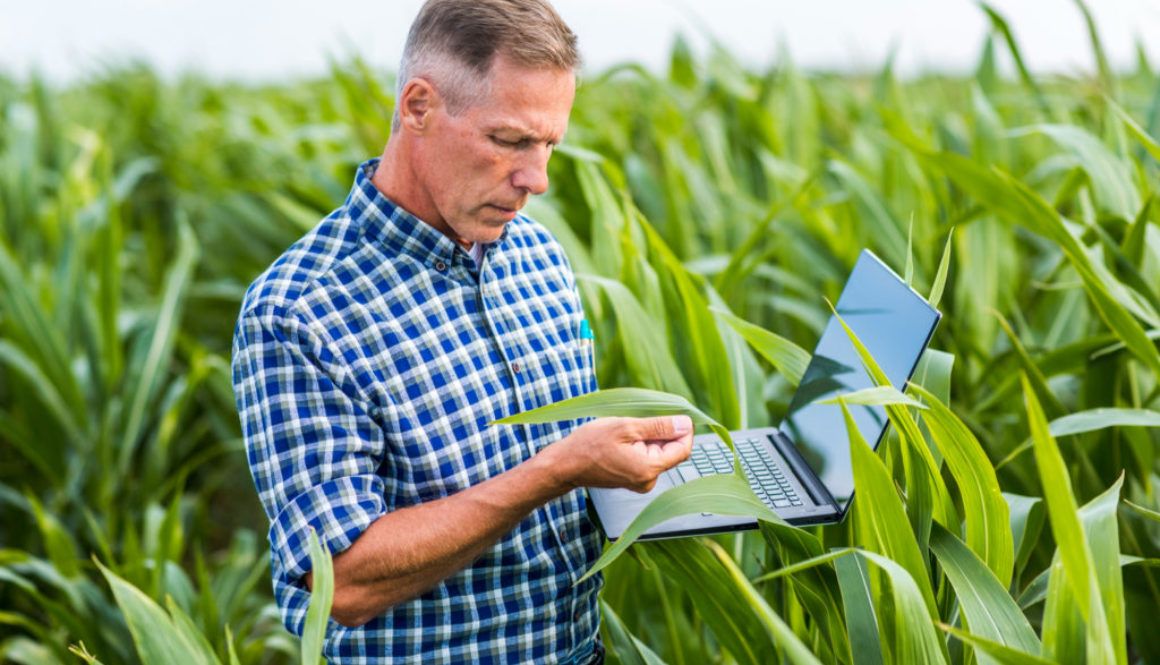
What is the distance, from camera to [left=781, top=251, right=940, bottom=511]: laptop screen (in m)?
0.87

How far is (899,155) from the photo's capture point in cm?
189

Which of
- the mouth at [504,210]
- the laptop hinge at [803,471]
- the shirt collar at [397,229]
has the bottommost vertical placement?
the laptop hinge at [803,471]

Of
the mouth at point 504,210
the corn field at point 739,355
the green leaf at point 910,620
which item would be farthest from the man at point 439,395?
the green leaf at point 910,620

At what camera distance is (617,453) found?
817 mm

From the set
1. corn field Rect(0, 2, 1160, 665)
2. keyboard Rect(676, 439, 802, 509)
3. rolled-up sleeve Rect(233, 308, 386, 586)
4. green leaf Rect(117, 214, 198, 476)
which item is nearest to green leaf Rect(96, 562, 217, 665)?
corn field Rect(0, 2, 1160, 665)

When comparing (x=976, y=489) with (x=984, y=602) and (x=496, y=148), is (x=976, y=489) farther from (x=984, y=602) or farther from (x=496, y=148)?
(x=496, y=148)

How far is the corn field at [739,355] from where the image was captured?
2.59 ft

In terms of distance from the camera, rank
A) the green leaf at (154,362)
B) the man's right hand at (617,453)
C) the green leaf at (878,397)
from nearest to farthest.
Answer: the green leaf at (878,397)
the man's right hand at (617,453)
the green leaf at (154,362)

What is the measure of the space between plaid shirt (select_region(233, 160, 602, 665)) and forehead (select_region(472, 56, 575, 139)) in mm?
122

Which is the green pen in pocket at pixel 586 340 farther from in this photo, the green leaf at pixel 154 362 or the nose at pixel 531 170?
the green leaf at pixel 154 362

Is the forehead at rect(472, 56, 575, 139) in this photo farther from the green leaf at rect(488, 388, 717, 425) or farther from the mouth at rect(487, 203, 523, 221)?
the green leaf at rect(488, 388, 717, 425)

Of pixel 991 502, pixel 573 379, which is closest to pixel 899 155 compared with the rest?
pixel 573 379

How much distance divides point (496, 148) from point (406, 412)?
0.24 metres

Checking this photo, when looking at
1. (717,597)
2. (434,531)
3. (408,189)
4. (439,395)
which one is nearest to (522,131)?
(408,189)
